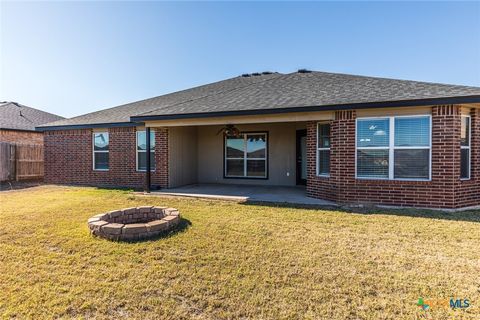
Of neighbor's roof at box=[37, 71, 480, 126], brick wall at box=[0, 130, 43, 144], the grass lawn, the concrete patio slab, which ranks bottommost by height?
the grass lawn

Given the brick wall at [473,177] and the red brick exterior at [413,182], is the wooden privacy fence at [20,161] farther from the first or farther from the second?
the brick wall at [473,177]

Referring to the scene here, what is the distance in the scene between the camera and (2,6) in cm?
836

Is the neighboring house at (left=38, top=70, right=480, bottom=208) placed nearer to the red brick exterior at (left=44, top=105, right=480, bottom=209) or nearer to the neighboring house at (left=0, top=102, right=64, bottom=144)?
the red brick exterior at (left=44, top=105, right=480, bottom=209)

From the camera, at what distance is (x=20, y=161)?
13570mm

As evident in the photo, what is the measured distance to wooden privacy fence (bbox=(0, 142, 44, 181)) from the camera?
42.9 feet

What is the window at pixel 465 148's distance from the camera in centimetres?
698

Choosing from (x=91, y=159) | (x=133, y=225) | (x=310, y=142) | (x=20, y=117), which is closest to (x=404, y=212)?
(x=310, y=142)

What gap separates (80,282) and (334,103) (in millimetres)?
6604

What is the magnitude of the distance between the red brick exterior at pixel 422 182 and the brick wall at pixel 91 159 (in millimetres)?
5958

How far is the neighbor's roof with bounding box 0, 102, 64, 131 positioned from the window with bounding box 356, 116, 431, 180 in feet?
54.9

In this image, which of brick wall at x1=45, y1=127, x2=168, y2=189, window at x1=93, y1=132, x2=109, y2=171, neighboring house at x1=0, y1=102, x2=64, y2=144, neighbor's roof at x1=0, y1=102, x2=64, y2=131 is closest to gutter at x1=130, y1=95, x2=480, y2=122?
brick wall at x1=45, y1=127, x2=168, y2=189

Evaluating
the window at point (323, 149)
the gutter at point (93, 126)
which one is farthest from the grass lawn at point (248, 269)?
the gutter at point (93, 126)

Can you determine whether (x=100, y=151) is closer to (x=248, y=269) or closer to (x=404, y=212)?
(x=248, y=269)

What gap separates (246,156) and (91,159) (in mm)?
6538
